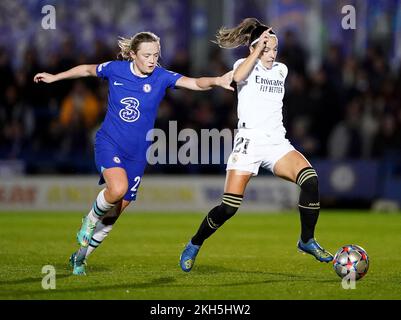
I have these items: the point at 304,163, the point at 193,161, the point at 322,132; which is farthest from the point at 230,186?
the point at 322,132

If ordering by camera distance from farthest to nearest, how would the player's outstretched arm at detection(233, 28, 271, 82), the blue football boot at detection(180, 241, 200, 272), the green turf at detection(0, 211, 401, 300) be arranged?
the blue football boot at detection(180, 241, 200, 272) < the player's outstretched arm at detection(233, 28, 271, 82) < the green turf at detection(0, 211, 401, 300)

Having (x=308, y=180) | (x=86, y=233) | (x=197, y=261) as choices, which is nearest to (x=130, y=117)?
(x=86, y=233)

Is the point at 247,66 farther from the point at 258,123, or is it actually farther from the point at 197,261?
the point at 197,261

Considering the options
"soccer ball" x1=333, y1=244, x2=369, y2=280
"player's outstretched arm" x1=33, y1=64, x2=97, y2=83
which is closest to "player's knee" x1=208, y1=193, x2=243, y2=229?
"soccer ball" x1=333, y1=244, x2=369, y2=280

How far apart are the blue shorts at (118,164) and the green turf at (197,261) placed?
88 cm

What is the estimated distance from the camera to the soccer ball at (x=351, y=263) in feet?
30.9

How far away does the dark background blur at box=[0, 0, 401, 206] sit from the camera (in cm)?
1984

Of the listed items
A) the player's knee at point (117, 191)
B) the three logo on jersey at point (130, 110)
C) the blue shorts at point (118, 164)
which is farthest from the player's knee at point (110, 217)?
the three logo on jersey at point (130, 110)

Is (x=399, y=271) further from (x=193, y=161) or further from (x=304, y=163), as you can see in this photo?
(x=193, y=161)

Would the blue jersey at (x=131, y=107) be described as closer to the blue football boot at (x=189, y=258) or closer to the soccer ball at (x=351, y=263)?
the blue football boot at (x=189, y=258)

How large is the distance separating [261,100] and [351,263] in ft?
6.25

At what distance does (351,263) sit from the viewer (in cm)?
941

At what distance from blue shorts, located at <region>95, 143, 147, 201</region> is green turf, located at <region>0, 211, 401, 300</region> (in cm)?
88

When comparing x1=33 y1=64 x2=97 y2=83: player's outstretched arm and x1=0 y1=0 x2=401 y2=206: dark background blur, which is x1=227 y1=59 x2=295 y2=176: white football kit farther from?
x1=0 y1=0 x2=401 y2=206: dark background blur
